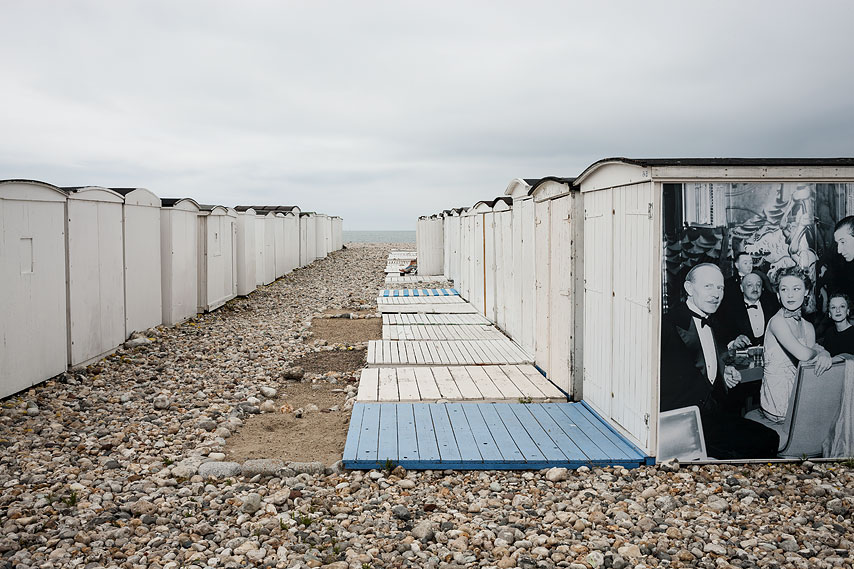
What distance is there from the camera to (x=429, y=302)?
16.1 m

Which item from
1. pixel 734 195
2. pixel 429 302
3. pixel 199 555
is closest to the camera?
pixel 199 555

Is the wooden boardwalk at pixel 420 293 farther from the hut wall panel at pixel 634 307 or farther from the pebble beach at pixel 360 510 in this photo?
the hut wall panel at pixel 634 307

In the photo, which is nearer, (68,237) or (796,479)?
(796,479)

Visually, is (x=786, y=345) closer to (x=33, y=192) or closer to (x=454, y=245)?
(x=33, y=192)

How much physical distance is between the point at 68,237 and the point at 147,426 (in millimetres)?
3280

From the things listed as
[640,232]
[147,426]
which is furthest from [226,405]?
[640,232]

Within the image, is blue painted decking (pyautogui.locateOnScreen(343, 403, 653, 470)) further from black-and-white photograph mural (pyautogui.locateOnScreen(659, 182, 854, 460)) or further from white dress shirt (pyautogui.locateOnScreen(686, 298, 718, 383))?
white dress shirt (pyautogui.locateOnScreen(686, 298, 718, 383))

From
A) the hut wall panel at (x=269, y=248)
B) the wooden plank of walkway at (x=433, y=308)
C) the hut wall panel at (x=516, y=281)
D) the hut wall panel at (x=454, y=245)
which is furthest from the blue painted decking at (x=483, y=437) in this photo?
the hut wall panel at (x=269, y=248)

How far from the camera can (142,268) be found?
1116 centimetres

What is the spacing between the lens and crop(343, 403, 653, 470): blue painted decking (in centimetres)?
526

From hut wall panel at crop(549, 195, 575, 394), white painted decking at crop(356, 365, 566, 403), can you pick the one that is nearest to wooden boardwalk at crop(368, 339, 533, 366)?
white painted decking at crop(356, 365, 566, 403)

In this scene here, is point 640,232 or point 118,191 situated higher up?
point 118,191

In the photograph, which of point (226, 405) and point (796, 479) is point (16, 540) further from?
point (796, 479)

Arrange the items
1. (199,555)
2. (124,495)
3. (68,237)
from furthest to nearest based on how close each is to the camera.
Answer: (68,237) → (124,495) → (199,555)
